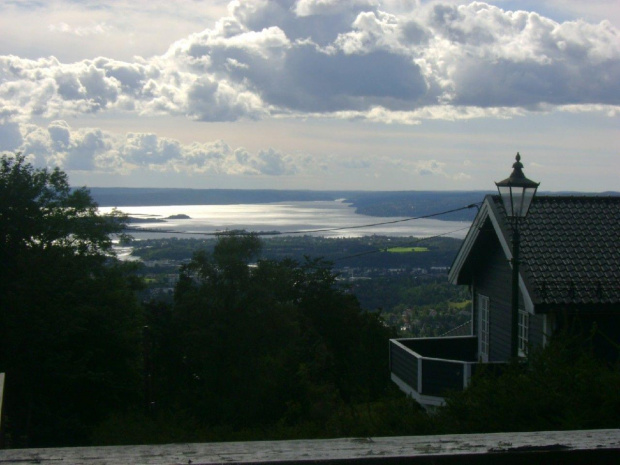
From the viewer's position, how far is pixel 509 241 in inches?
552

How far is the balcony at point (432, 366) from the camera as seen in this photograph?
13.6m

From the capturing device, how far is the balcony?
13562mm

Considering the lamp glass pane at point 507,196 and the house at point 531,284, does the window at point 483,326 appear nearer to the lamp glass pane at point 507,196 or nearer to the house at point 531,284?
the house at point 531,284

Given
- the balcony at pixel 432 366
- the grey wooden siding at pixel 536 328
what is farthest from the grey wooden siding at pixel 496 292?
the grey wooden siding at pixel 536 328

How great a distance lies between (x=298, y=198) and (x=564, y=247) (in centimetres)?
12915

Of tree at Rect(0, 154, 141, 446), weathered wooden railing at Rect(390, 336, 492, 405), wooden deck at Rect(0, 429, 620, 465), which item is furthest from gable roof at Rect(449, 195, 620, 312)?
tree at Rect(0, 154, 141, 446)

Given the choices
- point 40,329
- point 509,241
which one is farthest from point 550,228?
point 40,329

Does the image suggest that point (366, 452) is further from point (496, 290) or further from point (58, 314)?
point (58, 314)

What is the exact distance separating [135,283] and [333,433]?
3103 centimetres

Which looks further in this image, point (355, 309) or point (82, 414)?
point (355, 309)

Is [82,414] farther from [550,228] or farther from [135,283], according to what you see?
[550,228]

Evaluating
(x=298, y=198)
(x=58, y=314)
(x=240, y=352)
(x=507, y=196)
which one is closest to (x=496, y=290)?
(x=507, y=196)

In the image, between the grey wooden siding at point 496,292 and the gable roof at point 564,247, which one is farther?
the grey wooden siding at point 496,292

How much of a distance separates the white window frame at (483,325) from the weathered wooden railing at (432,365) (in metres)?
0.34
